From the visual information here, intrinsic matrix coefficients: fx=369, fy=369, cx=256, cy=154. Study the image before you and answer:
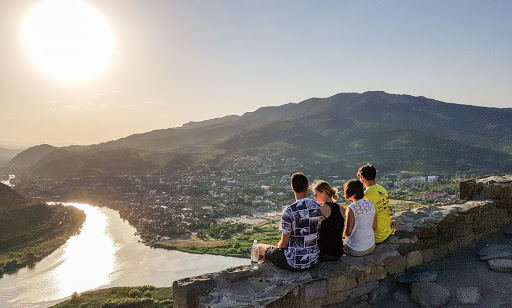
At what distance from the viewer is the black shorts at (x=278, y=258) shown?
5.16 meters

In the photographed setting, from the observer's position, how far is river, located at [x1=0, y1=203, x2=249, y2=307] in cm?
3778

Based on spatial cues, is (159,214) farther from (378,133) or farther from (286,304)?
(378,133)

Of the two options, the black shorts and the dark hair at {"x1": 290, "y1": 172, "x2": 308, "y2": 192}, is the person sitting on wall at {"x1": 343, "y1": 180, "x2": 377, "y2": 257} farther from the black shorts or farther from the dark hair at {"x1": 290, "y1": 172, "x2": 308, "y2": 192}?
the black shorts

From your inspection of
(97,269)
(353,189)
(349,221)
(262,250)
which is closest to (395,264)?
(349,221)

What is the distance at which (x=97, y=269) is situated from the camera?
145 ft

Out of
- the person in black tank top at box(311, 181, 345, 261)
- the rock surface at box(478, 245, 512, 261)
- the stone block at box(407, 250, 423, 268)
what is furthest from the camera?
the rock surface at box(478, 245, 512, 261)

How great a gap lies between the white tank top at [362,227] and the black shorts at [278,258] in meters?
1.30

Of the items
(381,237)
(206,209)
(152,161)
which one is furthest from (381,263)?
(152,161)

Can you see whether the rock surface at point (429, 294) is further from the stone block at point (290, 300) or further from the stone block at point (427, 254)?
the stone block at point (290, 300)

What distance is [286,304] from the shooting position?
4.78m

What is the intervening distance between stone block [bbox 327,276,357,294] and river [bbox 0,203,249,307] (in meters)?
35.5

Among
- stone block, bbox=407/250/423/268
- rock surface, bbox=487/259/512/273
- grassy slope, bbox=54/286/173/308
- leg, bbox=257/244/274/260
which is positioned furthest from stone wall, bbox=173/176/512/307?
grassy slope, bbox=54/286/173/308

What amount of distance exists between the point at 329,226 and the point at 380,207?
3.85ft

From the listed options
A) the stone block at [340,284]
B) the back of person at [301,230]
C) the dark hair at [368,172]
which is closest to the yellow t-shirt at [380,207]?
the dark hair at [368,172]
